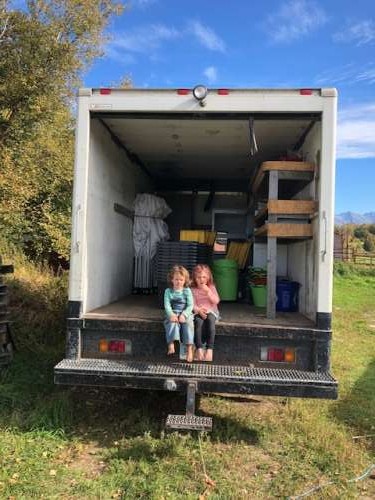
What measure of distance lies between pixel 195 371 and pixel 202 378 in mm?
97

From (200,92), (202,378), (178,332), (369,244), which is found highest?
(369,244)

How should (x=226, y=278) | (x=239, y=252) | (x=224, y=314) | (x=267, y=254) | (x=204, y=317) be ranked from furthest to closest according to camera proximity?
(x=239, y=252) → (x=226, y=278) → (x=224, y=314) → (x=267, y=254) → (x=204, y=317)

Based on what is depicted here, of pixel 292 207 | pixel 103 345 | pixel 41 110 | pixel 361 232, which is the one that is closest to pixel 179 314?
pixel 103 345

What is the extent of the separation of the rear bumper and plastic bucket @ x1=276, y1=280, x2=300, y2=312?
1.27 meters

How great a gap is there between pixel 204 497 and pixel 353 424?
6.47 ft

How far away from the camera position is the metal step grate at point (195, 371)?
11.4 feet

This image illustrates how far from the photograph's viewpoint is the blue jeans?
3693 millimetres

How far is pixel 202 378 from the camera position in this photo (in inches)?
139

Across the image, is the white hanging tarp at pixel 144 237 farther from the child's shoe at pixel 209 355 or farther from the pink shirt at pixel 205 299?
the child's shoe at pixel 209 355

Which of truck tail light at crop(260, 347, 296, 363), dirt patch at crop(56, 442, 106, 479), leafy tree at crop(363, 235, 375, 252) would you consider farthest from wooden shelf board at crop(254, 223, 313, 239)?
leafy tree at crop(363, 235, 375, 252)

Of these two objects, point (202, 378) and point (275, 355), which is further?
point (275, 355)

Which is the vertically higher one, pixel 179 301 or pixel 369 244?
pixel 369 244

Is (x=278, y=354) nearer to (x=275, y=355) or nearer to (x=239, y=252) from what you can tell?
(x=275, y=355)

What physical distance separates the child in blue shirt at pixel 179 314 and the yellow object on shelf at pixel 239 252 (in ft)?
7.83
